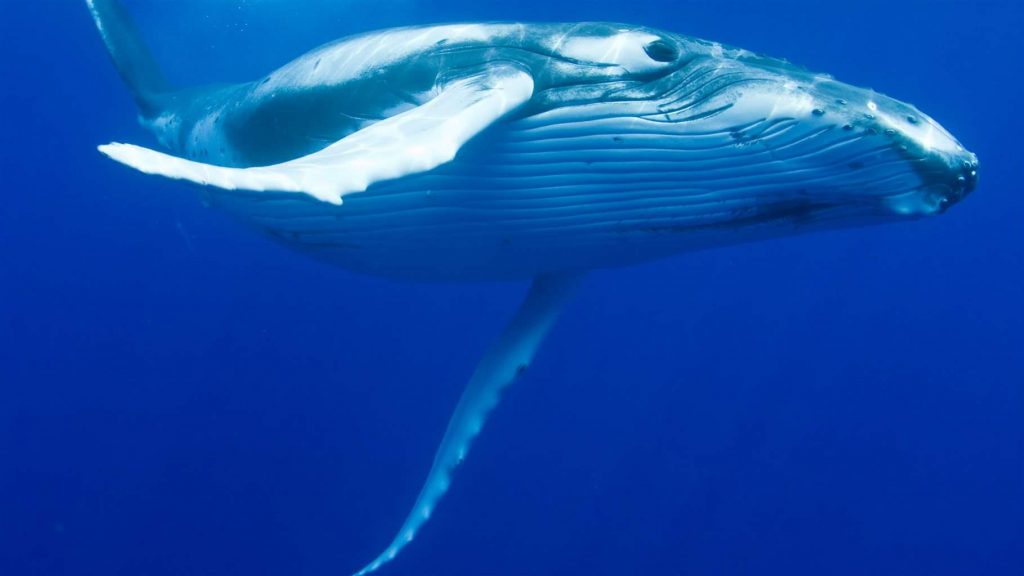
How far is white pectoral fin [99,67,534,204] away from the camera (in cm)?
303

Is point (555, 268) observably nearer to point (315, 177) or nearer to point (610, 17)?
point (315, 177)

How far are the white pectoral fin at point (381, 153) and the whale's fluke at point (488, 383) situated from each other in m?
2.49

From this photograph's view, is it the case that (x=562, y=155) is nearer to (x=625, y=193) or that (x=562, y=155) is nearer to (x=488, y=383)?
(x=625, y=193)

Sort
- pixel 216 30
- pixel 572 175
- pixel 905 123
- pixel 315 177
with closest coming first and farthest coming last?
pixel 315 177, pixel 905 123, pixel 572 175, pixel 216 30

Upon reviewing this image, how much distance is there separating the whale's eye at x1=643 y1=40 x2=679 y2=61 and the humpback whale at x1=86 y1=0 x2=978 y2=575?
1 cm

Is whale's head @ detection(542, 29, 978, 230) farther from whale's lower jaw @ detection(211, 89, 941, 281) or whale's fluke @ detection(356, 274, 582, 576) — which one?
whale's fluke @ detection(356, 274, 582, 576)

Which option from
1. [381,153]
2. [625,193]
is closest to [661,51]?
[625,193]

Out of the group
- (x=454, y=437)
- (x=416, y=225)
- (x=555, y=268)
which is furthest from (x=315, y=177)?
(x=454, y=437)

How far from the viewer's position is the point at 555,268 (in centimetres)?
541

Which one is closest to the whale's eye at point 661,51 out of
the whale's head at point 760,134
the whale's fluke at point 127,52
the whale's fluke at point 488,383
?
the whale's head at point 760,134

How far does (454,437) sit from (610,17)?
19558mm

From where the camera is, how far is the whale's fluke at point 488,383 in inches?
227

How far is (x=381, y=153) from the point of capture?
131 inches

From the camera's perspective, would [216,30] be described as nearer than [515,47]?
No
